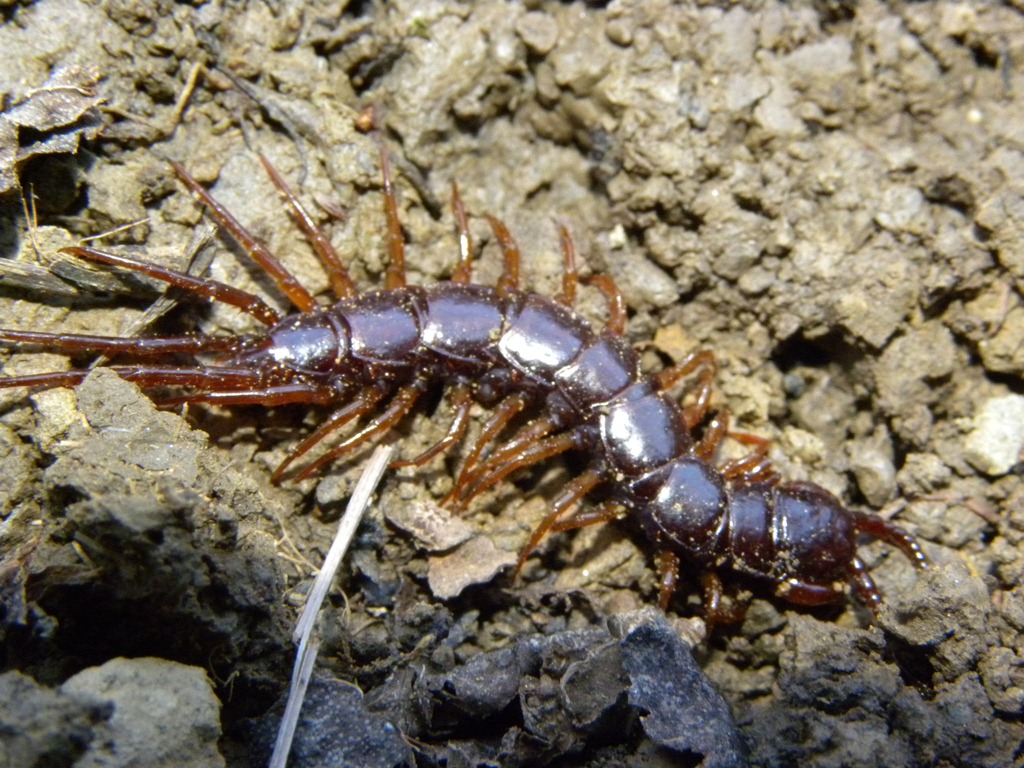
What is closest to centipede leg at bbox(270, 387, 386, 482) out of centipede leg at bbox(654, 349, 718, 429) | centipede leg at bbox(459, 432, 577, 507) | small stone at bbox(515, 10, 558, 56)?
centipede leg at bbox(459, 432, 577, 507)

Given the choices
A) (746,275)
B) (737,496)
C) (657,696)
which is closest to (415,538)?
(657,696)

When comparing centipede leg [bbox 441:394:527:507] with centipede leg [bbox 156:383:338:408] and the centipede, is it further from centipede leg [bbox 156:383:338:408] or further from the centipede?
centipede leg [bbox 156:383:338:408]

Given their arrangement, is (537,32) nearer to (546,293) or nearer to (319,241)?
(546,293)

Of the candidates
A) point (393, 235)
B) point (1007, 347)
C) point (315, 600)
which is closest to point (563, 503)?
point (315, 600)

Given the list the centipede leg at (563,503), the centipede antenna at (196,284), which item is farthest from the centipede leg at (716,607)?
the centipede antenna at (196,284)

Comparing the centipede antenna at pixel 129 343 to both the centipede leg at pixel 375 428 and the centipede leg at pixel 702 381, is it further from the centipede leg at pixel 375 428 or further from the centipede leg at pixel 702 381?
the centipede leg at pixel 702 381

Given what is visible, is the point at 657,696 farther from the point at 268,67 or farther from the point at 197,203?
the point at 268,67
